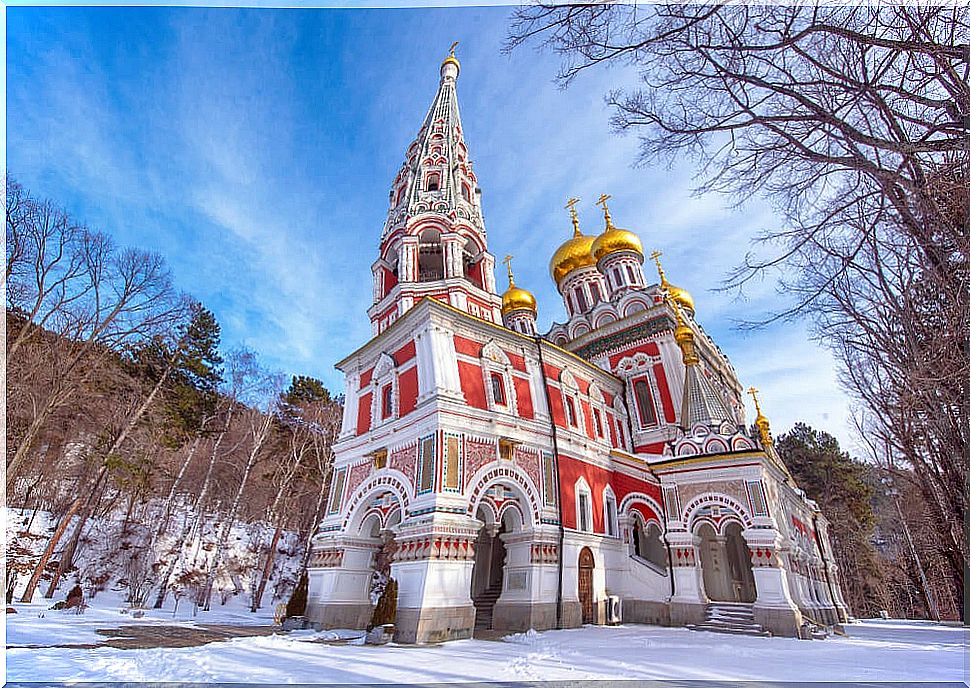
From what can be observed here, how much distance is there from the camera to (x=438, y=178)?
62.4ft

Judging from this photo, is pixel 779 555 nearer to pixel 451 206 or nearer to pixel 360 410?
pixel 360 410

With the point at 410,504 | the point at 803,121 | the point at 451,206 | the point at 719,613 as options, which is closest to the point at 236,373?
the point at 451,206

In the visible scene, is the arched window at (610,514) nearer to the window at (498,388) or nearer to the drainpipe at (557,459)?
the drainpipe at (557,459)

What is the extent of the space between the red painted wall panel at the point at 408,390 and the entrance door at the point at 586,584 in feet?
18.6

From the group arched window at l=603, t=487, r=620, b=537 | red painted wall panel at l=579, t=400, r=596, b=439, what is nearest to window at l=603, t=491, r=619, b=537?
arched window at l=603, t=487, r=620, b=537

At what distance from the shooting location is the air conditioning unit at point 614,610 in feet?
41.2

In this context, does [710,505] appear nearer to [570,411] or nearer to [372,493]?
[570,411]

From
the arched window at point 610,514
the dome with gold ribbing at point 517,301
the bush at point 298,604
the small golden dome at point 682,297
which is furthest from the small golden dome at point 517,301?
the bush at point 298,604

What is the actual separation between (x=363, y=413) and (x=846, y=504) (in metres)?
35.3

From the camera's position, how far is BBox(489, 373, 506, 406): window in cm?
1317

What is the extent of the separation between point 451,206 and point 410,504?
1067 cm

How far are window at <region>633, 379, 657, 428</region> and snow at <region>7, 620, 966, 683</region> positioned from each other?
355 inches

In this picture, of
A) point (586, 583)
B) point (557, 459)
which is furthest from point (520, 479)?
point (586, 583)

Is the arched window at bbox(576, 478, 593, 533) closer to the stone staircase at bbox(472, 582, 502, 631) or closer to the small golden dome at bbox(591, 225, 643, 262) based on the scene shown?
the stone staircase at bbox(472, 582, 502, 631)
